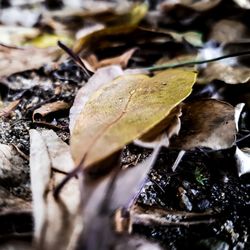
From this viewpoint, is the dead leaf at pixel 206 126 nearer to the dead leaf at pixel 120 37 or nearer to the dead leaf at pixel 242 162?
the dead leaf at pixel 242 162

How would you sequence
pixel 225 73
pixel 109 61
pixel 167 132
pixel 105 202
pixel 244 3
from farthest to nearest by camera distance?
1. pixel 244 3
2. pixel 109 61
3. pixel 225 73
4. pixel 167 132
5. pixel 105 202

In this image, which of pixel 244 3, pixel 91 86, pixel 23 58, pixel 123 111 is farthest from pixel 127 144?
pixel 244 3

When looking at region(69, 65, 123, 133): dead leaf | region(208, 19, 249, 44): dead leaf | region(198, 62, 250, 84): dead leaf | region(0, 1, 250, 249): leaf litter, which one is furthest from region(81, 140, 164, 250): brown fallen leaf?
region(208, 19, 249, 44): dead leaf

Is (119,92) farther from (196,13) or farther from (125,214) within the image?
(196,13)

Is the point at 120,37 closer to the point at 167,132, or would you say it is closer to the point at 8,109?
the point at 8,109

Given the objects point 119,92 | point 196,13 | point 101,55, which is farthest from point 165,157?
point 196,13
